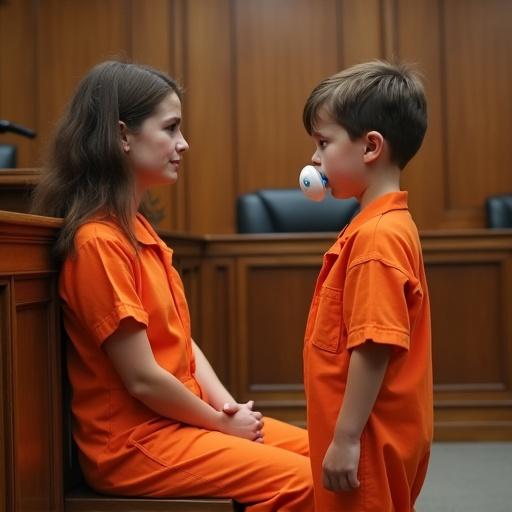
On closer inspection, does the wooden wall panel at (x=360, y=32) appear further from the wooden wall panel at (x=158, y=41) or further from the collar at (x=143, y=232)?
the collar at (x=143, y=232)

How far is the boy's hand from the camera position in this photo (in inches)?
47.9

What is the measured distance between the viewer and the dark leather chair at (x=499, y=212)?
14.3 ft

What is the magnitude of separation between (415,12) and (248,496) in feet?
13.2

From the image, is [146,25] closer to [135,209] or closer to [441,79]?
[441,79]

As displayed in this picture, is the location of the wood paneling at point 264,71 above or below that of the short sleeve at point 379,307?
above

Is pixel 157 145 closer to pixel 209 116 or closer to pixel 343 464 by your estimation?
pixel 343 464

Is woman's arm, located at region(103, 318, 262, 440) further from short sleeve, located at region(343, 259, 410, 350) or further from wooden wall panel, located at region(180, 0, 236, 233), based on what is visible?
wooden wall panel, located at region(180, 0, 236, 233)

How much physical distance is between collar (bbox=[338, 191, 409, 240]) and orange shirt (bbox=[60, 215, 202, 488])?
37cm

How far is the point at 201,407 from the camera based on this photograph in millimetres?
1468

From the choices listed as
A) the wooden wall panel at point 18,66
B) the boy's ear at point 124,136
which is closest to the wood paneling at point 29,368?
the boy's ear at point 124,136

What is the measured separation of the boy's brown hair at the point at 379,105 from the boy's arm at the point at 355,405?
0.33 m

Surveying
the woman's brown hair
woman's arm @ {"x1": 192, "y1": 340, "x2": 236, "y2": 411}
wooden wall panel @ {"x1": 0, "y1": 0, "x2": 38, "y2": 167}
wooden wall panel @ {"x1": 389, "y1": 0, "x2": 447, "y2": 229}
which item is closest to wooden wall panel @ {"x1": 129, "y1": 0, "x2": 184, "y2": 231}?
wooden wall panel @ {"x1": 0, "y1": 0, "x2": 38, "y2": 167}

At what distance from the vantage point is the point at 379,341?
1188 mm

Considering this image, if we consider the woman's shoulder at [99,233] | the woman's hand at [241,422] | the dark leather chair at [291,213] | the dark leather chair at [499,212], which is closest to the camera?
the woman's shoulder at [99,233]
